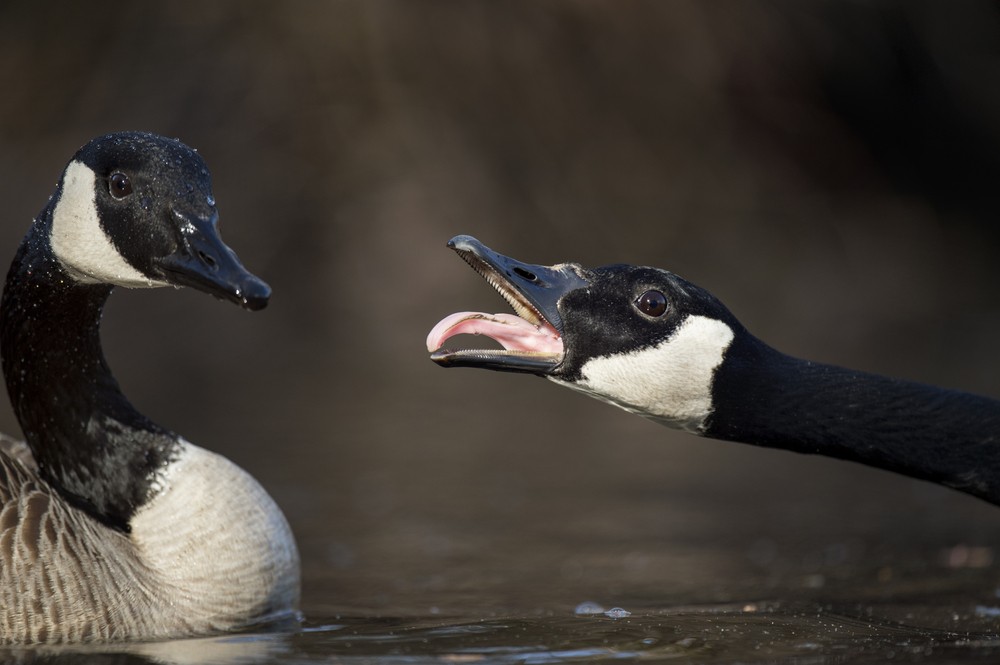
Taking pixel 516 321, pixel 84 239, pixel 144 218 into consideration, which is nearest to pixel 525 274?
pixel 516 321

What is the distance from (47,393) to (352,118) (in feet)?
38.1

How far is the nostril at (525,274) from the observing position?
201 inches

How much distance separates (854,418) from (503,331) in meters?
1.31

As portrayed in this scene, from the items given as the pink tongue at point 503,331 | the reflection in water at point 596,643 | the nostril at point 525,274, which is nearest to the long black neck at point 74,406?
the reflection in water at point 596,643

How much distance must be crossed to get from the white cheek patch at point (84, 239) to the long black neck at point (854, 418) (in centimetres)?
216

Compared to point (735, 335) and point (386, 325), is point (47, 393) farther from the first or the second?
point (386, 325)

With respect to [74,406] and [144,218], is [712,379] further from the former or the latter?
[74,406]

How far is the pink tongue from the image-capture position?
5.03 meters

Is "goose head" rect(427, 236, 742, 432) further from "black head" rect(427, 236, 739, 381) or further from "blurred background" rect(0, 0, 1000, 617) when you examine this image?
"blurred background" rect(0, 0, 1000, 617)

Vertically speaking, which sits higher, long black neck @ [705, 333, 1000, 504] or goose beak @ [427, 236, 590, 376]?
goose beak @ [427, 236, 590, 376]

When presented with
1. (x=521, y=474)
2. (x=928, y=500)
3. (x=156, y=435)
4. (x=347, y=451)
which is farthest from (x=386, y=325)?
(x=156, y=435)

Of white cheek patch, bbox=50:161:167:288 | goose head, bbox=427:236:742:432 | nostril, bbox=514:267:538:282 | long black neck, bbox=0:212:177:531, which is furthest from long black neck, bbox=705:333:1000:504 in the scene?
long black neck, bbox=0:212:177:531

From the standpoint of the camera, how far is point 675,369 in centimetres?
493

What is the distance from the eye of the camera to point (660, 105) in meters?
17.2
